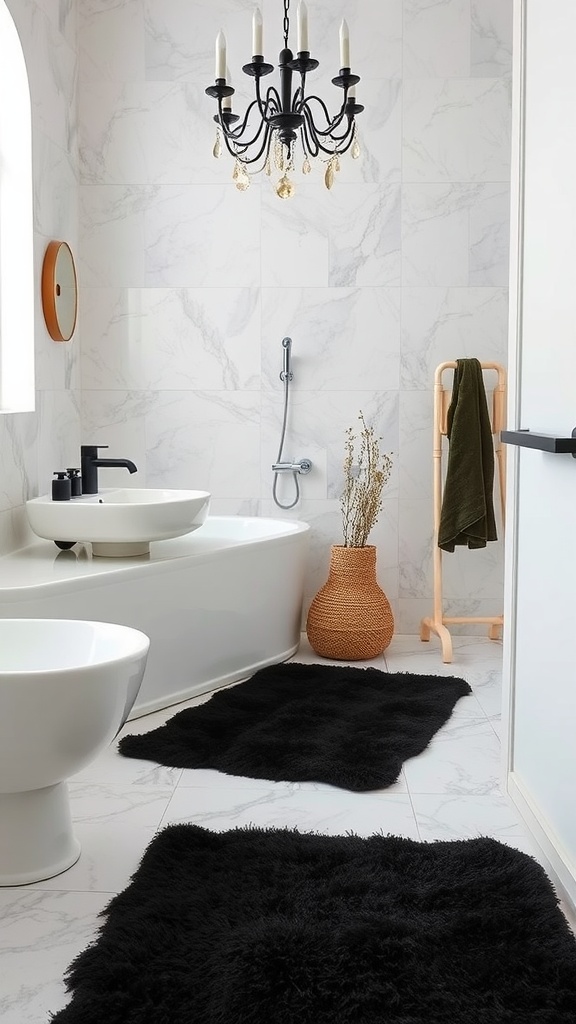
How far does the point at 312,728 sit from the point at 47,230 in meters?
Answer: 2.13

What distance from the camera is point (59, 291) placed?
3.92 metres

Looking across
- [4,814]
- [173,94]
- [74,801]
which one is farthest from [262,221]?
[4,814]

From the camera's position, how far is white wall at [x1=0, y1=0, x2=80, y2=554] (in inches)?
137

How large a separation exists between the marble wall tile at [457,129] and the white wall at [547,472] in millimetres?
1913

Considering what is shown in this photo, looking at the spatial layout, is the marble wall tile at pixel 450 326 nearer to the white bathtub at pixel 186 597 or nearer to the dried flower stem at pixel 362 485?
the dried flower stem at pixel 362 485

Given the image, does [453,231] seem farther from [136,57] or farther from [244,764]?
[244,764]

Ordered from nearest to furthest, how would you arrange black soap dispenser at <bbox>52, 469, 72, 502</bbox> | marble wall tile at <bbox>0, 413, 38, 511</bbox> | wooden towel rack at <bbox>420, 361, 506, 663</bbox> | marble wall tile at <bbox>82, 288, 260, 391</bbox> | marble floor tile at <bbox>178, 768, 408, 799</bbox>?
marble floor tile at <bbox>178, 768, 408, 799</bbox> → marble wall tile at <bbox>0, 413, 38, 511</bbox> → black soap dispenser at <bbox>52, 469, 72, 502</bbox> → wooden towel rack at <bbox>420, 361, 506, 663</bbox> → marble wall tile at <bbox>82, 288, 260, 391</bbox>

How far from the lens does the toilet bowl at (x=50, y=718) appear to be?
1.96m

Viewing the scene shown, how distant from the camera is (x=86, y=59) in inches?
170

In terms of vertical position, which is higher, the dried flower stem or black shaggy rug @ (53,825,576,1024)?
the dried flower stem

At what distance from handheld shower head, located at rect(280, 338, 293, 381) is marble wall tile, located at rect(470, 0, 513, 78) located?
1.37m

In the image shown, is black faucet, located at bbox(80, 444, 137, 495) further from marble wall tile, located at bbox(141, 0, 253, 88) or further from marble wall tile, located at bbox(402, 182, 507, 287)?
marble wall tile, located at bbox(141, 0, 253, 88)

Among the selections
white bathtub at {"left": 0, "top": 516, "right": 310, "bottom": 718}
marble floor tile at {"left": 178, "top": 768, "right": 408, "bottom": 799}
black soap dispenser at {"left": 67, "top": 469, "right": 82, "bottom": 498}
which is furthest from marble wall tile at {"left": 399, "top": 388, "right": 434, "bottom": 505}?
marble floor tile at {"left": 178, "top": 768, "right": 408, "bottom": 799}

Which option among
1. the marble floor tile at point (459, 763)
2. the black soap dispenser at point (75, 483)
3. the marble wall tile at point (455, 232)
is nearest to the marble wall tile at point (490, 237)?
the marble wall tile at point (455, 232)
